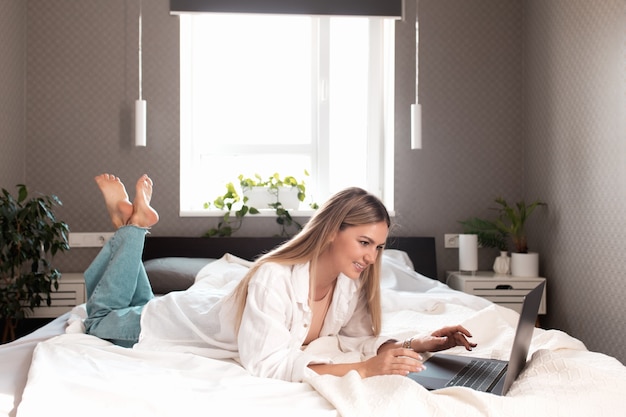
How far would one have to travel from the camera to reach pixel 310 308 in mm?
1944

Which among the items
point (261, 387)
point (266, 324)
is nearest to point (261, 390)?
point (261, 387)

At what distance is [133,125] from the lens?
14.3ft

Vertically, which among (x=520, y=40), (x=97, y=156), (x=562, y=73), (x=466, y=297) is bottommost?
(x=466, y=297)

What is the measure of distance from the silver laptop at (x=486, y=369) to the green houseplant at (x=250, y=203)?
2.60m

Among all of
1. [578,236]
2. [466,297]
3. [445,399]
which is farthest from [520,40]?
[445,399]

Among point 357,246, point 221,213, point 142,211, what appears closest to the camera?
point 357,246

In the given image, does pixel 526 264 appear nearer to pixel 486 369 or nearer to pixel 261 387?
pixel 486 369

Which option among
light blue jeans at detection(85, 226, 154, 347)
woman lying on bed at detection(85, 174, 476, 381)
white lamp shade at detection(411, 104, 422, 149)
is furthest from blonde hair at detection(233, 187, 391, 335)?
white lamp shade at detection(411, 104, 422, 149)

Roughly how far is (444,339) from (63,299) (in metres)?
2.70

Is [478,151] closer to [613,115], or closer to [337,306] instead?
[613,115]

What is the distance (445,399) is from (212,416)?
0.49 m

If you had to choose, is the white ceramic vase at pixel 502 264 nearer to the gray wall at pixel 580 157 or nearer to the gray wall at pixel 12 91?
the gray wall at pixel 580 157

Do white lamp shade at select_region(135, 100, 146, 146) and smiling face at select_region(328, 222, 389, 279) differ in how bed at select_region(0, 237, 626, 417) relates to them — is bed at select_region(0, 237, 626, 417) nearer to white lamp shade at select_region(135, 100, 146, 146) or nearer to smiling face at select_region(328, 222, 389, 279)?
smiling face at select_region(328, 222, 389, 279)

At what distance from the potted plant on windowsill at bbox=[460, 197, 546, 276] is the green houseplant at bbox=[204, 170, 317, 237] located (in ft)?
3.51
